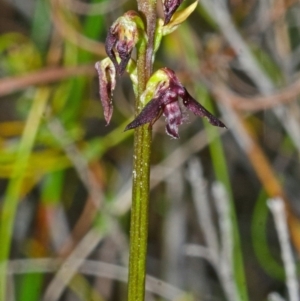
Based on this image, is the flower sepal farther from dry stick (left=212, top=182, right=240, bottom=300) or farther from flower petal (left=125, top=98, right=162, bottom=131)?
dry stick (left=212, top=182, right=240, bottom=300)

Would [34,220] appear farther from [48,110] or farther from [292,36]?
[292,36]

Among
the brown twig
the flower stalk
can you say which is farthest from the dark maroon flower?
the brown twig

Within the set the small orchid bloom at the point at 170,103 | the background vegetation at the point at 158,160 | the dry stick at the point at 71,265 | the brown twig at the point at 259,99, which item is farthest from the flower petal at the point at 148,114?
the dry stick at the point at 71,265

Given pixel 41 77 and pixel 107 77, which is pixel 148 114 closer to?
pixel 107 77

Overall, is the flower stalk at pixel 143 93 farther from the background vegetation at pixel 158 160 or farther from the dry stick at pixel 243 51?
the dry stick at pixel 243 51

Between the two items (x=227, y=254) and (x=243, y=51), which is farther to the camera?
(x=243, y=51)

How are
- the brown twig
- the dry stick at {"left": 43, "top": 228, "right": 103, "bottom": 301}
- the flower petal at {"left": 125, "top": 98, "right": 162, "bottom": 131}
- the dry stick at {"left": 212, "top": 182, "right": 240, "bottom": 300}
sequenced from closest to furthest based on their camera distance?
the flower petal at {"left": 125, "top": 98, "right": 162, "bottom": 131}, the dry stick at {"left": 212, "top": 182, "right": 240, "bottom": 300}, the brown twig, the dry stick at {"left": 43, "top": 228, "right": 103, "bottom": 301}

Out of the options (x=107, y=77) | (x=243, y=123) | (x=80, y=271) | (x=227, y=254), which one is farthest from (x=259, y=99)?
(x=107, y=77)

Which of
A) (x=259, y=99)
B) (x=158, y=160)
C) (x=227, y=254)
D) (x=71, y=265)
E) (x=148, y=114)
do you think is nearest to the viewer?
(x=148, y=114)
